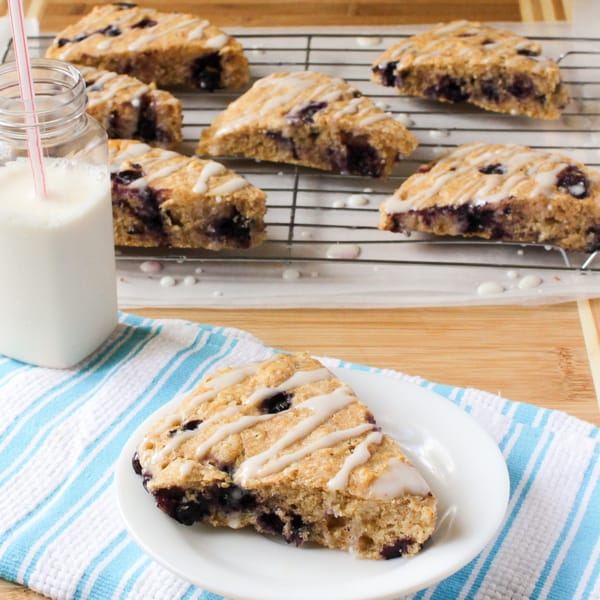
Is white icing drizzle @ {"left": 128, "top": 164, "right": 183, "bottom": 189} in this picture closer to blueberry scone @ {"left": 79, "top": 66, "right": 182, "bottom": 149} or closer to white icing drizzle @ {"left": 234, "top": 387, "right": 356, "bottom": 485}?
blueberry scone @ {"left": 79, "top": 66, "right": 182, "bottom": 149}

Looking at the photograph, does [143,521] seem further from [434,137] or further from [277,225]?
[434,137]

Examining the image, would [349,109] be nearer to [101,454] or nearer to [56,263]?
[56,263]

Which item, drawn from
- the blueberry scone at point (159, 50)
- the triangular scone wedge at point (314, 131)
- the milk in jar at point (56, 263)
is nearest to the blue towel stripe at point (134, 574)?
the milk in jar at point (56, 263)

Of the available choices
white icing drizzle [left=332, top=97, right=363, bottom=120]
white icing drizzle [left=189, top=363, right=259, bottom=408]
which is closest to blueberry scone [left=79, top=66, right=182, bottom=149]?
white icing drizzle [left=332, top=97, right=363, bottom=120]

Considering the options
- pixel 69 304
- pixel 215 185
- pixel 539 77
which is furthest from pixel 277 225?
pixel 539 77

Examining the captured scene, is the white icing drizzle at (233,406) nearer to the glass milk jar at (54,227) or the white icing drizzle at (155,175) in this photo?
the glass milk jar at (54,227)

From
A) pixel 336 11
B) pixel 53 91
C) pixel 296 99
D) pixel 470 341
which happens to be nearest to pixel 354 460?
pixel 470 341
